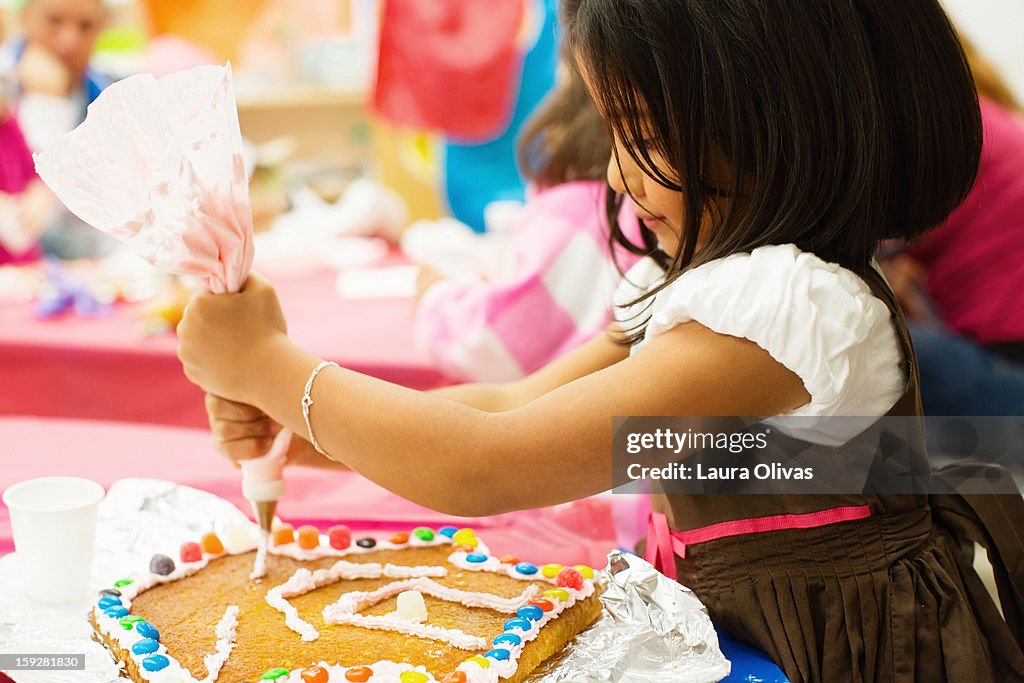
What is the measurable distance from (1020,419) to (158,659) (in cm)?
146

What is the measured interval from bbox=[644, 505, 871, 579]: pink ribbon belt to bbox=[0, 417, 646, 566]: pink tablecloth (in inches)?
4.1

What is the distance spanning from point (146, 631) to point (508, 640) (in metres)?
0.26

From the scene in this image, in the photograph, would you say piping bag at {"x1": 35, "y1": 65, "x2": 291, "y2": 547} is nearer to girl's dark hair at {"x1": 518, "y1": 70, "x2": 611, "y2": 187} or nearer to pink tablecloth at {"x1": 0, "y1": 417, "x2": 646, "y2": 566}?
pink tablecloth at {"x1": 0, "y1": 417, "x2": 646, "y2": 566}

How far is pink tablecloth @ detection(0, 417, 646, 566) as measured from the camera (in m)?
1.06

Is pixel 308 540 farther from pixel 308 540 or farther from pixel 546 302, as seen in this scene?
pixel 546 302

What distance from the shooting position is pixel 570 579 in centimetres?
85

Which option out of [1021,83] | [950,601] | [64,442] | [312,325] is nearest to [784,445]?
[950,601]

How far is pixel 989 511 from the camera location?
877mm

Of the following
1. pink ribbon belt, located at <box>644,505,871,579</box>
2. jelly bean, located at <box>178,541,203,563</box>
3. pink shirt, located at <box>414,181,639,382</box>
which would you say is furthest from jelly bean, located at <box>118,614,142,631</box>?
pink shirt, located at <box>414,181,639,382</box>

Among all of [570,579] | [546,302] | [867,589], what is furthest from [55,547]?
[546,302]

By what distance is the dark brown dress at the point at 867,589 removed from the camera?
819 mm

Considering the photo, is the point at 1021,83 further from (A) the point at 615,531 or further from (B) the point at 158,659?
(B) the point at 158,659

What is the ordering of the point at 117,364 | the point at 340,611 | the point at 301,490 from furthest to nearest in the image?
the point at 117,364 < the point at 301,490 < the point at 340,611

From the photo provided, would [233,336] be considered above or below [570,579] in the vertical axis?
above
